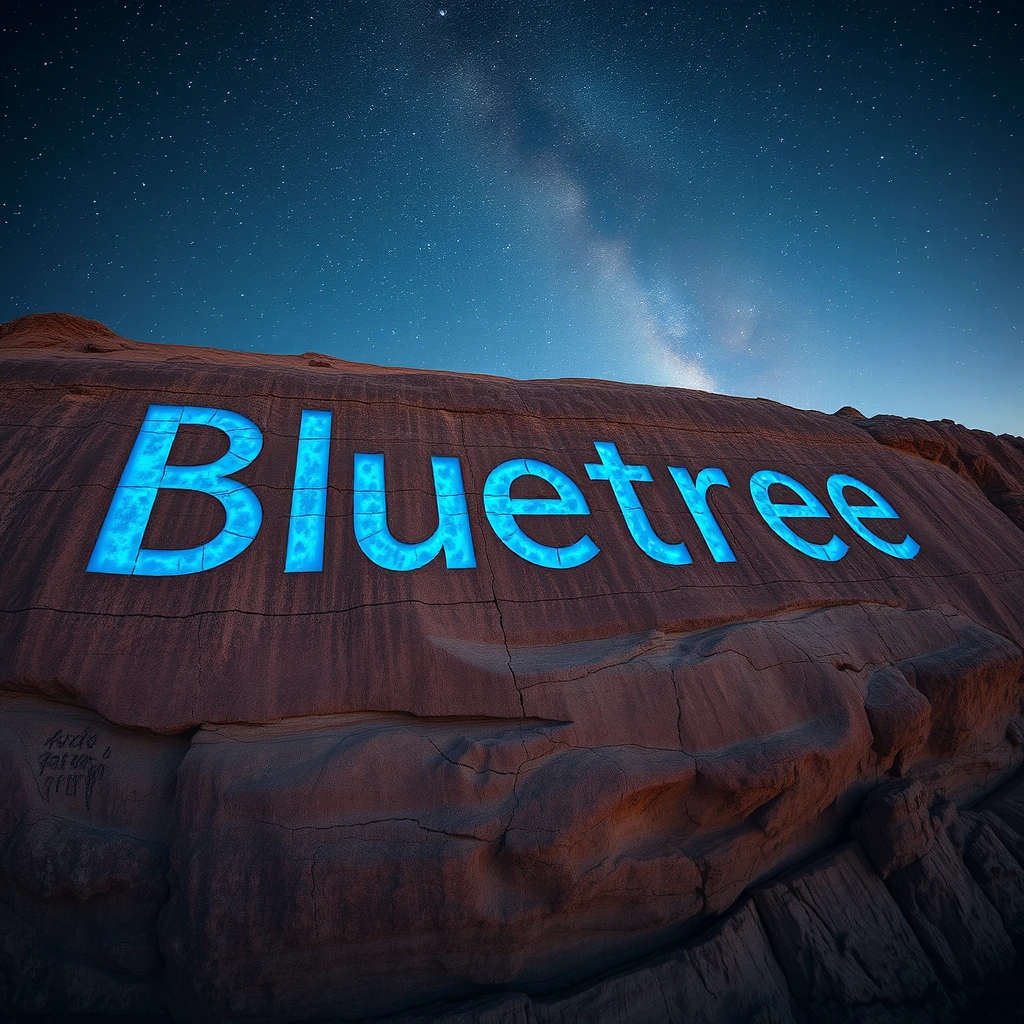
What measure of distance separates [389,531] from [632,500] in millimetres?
2946

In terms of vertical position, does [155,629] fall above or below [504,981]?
above

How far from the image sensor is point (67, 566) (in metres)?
3.96

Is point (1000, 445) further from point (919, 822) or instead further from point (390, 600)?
point (390, 600)

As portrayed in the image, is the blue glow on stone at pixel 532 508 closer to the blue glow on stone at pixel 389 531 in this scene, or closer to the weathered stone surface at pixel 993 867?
the blue glow on stone at pixel 389 531

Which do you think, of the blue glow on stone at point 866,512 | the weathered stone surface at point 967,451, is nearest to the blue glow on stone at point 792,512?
the blue glow on stone at point 866,512

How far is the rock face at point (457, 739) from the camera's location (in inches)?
119

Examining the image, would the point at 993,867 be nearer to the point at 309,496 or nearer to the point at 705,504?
the point at 705,504

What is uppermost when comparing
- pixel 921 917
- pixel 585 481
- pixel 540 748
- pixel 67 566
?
pixel 585 481

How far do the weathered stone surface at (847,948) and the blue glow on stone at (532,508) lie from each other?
10.5 ft

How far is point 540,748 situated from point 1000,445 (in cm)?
1279

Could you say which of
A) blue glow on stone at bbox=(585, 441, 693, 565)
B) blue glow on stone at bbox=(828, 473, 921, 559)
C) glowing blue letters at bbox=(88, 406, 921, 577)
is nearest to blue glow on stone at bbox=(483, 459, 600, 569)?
glowing blue letters at bbox=(88, 406, 921, 577)

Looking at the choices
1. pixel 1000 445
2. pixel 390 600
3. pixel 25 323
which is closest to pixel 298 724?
pixel 390 600

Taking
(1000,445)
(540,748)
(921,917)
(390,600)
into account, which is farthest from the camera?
(1000,445)

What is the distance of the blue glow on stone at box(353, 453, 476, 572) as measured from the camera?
4656 mm
